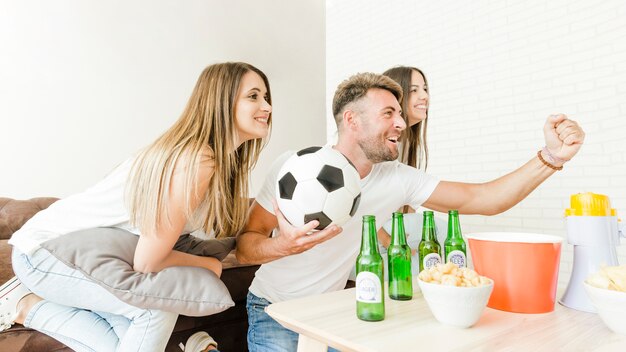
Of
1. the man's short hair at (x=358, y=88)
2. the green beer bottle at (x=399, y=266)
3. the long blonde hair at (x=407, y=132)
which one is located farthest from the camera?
the long blonde hair at (x=407, y=132)

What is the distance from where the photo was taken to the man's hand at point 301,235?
1.05 meters

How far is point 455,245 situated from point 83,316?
120 centimetres

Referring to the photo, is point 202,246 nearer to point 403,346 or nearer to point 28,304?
point 28,304

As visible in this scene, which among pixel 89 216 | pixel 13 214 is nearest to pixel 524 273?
pixel 89 216

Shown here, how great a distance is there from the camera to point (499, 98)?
3.37 m

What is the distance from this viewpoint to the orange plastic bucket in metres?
0.79

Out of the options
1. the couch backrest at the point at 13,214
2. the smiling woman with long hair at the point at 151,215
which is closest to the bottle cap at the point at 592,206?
the smiling woman with long hair at the point at 151,215

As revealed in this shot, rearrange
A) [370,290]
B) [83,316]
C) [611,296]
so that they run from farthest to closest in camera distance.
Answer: [83,316] → [370,290] → [611,296]

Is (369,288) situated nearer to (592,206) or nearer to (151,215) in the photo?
(592,206)

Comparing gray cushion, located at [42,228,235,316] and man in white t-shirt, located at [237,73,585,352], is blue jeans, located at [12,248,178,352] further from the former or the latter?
man in white t-shirt, located at [237,73,585,352]

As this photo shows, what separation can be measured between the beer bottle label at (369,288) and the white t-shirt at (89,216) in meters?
0.79

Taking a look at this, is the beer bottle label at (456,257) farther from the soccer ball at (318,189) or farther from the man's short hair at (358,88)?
the man's short hair at (358,88)

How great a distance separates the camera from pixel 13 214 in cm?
219

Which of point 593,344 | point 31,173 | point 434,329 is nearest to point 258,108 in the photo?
point 434,329
